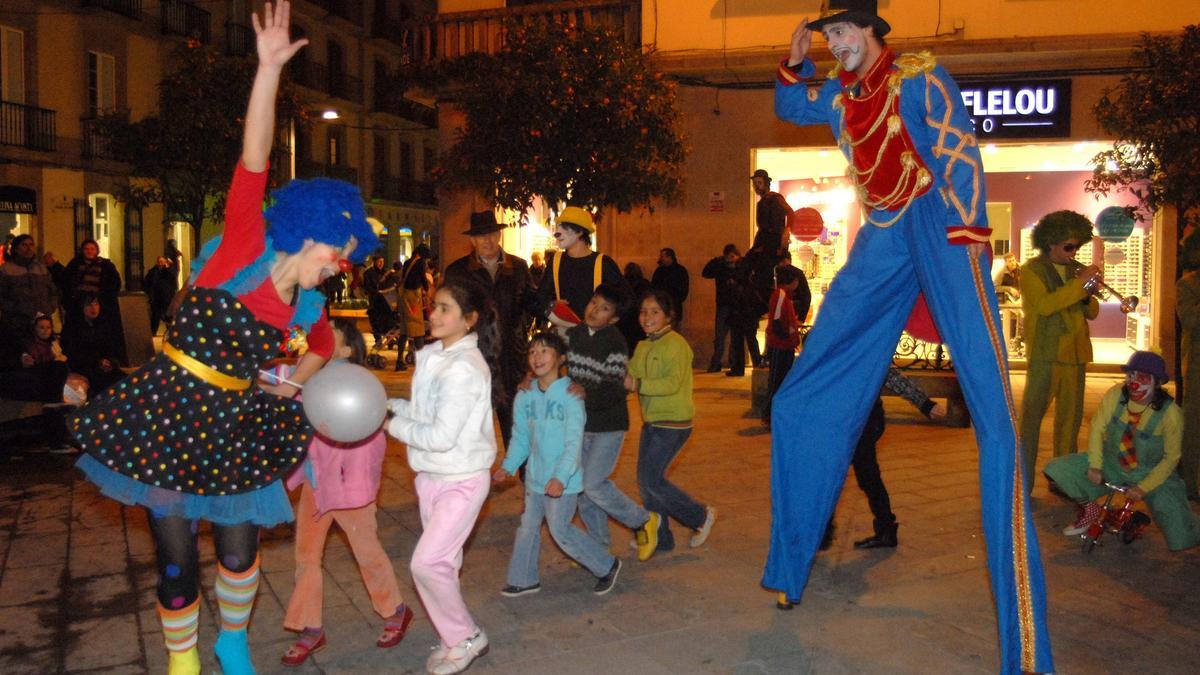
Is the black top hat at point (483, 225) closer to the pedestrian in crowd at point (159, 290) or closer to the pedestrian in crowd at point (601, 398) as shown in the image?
the pedestrian in crowd at point (601, 398)

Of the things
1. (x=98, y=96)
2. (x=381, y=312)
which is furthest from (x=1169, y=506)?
(x=98, y=96)

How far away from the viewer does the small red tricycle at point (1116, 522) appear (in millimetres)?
6266

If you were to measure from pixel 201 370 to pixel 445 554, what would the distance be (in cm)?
125

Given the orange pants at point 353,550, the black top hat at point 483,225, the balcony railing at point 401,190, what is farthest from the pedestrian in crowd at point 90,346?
the balcony railing at point 401,190

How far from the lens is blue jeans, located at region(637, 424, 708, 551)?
6.17 m

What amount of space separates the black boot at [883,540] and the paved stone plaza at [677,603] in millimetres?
78

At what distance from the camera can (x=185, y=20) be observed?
3378cm

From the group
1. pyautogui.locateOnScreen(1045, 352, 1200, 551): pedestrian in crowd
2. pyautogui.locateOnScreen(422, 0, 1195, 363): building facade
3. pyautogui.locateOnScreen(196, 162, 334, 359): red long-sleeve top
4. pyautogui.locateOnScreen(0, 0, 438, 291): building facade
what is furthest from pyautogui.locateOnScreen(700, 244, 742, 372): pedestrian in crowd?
pyautogui.locateOnScreen(196, 162, 334, 359): red long-sleeve top

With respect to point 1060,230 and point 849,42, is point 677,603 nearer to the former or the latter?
point 849,42

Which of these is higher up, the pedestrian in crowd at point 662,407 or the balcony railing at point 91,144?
the balcony railing at point 91,144

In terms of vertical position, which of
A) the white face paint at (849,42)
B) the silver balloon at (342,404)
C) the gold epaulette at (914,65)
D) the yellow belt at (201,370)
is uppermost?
the white face paint at (849,42)

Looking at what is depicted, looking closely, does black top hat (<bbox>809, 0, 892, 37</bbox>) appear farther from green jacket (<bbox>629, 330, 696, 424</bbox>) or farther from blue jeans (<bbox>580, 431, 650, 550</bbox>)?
blue jeans (<bbox>580, 431, 650, 550</bbox>)

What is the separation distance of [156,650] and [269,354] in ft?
5.56

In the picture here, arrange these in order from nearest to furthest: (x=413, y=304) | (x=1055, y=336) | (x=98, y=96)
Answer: (x=1055, y=336) → (x=413, y=304) → (x=98, y=96)
